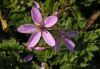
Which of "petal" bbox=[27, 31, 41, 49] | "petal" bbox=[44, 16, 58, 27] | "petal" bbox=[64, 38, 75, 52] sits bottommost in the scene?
"petal" bbox=[64, 38, 75, 52]

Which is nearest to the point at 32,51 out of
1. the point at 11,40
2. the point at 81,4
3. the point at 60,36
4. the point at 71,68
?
the point at 11,40

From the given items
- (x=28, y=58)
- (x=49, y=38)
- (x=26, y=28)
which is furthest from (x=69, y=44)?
(x=28, y=58)

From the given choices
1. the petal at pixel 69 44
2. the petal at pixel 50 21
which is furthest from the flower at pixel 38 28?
the petal at pixel 69 44

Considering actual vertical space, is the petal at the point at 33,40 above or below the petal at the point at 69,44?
above

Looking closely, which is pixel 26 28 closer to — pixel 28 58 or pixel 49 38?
pixel 49 38

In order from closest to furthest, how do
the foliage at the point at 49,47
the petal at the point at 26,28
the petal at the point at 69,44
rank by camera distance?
the petal at the point at 26,28 < the petal at the point at 69,44 < the foliage at the point at 49,47

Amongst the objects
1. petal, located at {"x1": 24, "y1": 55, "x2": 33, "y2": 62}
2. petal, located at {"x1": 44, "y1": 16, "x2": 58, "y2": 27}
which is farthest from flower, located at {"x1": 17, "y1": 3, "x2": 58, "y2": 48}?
petal, located at {"x1": 24, "y1": 55, "x2": 33, "y2": 62}

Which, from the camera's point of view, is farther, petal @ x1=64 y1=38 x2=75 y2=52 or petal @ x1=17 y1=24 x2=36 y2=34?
petal @ x1=64 y1=38 x2=75 y2=52

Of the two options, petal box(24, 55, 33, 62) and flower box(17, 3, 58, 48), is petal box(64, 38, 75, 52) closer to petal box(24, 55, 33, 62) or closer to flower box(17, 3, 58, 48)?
flower box(17, 3, 58, 48)

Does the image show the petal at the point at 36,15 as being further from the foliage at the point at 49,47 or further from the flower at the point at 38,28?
the foliage at the point at 49,47
